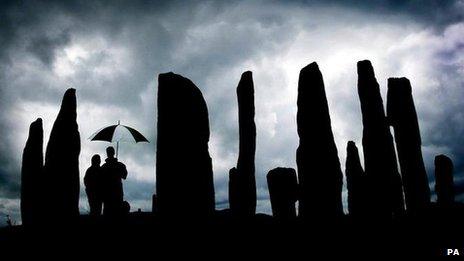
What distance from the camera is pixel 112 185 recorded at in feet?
31.0

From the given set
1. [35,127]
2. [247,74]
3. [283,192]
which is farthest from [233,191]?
[35,127]

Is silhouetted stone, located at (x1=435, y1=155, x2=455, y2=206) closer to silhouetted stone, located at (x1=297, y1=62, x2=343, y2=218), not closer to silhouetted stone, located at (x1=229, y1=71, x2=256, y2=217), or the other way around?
silhouetted stone, located at (x1=297, y1=62, x2=343, y2=218)

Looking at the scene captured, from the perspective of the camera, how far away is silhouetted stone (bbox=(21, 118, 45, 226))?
11.0 m

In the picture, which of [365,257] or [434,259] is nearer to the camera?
[434,259]

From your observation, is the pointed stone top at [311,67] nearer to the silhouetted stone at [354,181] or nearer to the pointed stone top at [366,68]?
the pointed stone top at [366,68]

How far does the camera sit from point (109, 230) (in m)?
8.15

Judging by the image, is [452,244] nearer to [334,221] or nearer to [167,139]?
[334,221]

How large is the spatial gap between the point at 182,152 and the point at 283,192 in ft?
22.7

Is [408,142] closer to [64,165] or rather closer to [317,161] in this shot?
[317,161]

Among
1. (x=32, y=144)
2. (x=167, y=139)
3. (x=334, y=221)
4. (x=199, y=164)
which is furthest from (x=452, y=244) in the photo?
(x=32, y=144)

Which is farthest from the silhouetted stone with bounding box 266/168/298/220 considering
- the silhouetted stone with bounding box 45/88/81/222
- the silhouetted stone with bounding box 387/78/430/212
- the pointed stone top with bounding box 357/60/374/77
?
the silhouetted stone with bounding box 45/88/81/222

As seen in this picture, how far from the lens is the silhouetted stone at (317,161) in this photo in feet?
29.2

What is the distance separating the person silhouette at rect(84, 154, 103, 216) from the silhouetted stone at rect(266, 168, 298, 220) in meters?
5.62

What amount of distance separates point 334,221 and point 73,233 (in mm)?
5792
